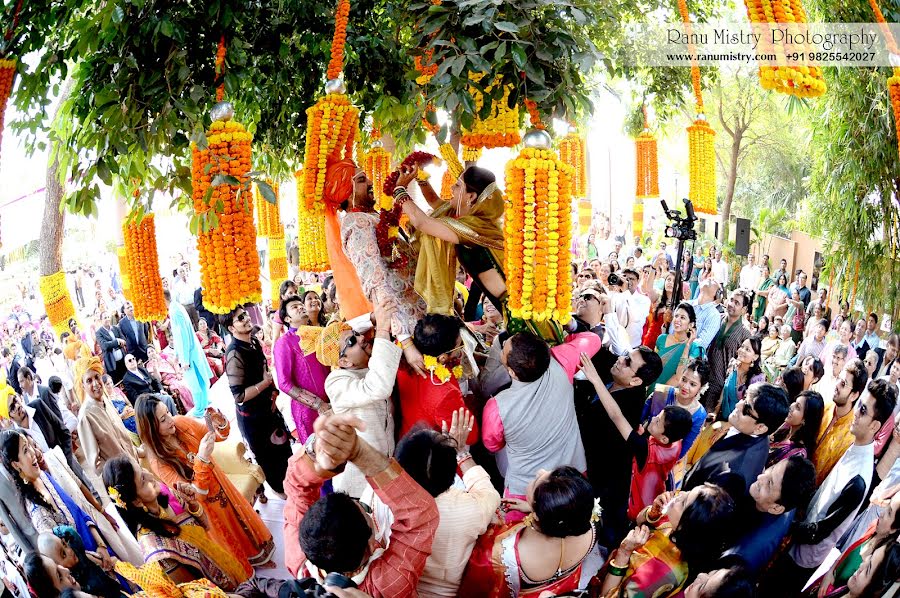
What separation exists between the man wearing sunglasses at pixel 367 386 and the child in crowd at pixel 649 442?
945 mm

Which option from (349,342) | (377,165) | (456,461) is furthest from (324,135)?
(377,165)

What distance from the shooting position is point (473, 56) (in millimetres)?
2830

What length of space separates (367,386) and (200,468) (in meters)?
0.91

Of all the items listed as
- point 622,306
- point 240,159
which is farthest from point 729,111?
point 240,159

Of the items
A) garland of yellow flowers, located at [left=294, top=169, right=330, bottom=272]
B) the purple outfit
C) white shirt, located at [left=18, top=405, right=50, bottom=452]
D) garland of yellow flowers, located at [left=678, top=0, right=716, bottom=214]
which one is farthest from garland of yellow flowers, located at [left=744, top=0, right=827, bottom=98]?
white shirt, located at [left=18, top=405, right=50, bottom=452]

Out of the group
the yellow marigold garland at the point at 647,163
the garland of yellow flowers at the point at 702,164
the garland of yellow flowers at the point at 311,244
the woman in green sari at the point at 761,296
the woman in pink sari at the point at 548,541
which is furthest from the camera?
the woman in green sari at the point at 761,296

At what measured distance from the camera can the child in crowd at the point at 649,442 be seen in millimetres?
2926

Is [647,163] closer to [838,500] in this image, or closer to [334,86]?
[334,86]

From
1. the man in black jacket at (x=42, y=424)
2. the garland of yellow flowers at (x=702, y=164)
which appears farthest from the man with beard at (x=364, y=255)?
the garland of yellow flowers at (x=702, y=164)

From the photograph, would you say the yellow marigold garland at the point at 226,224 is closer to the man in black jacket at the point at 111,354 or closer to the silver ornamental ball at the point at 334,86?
the silver ornamental ball at the point at 334,86

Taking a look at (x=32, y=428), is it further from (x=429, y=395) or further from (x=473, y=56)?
A: (x=473, y=56)

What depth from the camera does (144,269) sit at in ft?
13.3

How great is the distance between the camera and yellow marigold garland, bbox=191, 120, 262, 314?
291cm

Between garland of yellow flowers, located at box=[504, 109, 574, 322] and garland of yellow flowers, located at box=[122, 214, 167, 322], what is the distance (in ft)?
7.62
